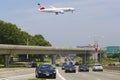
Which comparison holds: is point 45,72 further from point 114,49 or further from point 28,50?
point 114,49

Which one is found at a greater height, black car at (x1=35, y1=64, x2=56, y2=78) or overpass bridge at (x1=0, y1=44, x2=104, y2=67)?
overpass bridge at (x1=0, y1=44, x2=104, y2=67)

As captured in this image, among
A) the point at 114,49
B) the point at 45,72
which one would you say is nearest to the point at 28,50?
the point at 114,49

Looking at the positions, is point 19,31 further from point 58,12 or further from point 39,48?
point 58,12

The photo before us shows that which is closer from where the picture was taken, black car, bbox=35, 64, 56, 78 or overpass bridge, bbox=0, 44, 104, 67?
black car, bbox=35, 64, 56, 78

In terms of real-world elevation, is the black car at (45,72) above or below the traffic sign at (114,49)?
below

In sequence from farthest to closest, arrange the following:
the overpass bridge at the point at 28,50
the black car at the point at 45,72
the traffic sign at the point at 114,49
A: the traffic sign at the point at 114,49, the overpass bridge at the point at 28,50, the black car at the point at 45,72

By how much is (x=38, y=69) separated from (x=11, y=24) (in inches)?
4383

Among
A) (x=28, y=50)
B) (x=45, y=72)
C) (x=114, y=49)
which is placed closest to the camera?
(x=45, y=72)

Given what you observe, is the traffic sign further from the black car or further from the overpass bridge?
the black car

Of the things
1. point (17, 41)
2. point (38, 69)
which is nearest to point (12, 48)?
point (17, 41)

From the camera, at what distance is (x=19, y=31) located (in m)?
157

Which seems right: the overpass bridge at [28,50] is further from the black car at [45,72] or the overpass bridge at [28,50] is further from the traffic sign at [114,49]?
the black car at [45,72]

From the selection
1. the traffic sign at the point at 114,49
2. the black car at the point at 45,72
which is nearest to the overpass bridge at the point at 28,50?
the traffic sign at the point at 114,49

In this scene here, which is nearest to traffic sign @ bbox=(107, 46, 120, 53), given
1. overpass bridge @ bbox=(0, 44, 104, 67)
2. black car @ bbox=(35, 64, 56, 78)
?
overpass bridge @ bbox=(0, 44, 104, 67)
